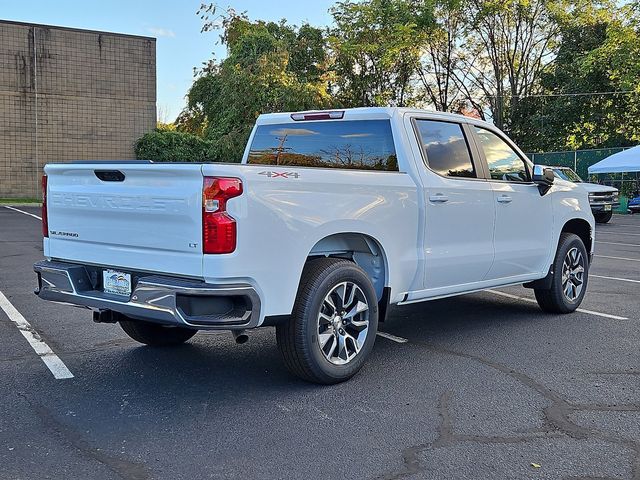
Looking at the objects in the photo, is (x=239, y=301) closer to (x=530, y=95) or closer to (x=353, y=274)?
(x=353, y=274)

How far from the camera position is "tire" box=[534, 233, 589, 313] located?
23.4 feet

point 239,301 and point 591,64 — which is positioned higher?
point 591,64

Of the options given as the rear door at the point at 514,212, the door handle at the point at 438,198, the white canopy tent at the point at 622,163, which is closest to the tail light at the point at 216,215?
the door handle at the point at 438,198

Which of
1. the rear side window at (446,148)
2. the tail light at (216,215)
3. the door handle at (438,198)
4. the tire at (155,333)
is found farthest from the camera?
the rear side window at (446,148)

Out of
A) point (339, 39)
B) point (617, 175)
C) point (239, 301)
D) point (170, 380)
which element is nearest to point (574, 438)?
point (239, 301)

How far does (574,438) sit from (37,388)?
3471 millimetres

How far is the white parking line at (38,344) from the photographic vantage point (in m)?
5.03

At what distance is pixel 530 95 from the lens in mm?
34969

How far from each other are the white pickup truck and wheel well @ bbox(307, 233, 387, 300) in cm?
1

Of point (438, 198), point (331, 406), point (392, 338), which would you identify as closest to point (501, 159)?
point (438, 198)

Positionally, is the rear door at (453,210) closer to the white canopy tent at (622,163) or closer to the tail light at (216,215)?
the tail light at (216,215)

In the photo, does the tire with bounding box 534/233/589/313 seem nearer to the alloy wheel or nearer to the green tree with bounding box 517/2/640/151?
the alloy wheel

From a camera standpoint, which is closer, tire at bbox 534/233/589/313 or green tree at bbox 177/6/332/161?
tire at bbox 534/233/589/313

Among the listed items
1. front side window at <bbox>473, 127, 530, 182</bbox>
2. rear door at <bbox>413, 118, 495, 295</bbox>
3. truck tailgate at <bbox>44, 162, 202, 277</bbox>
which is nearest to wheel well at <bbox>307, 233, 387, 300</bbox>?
rear door at <bbox>413, 118, 495, 295</bbox>
